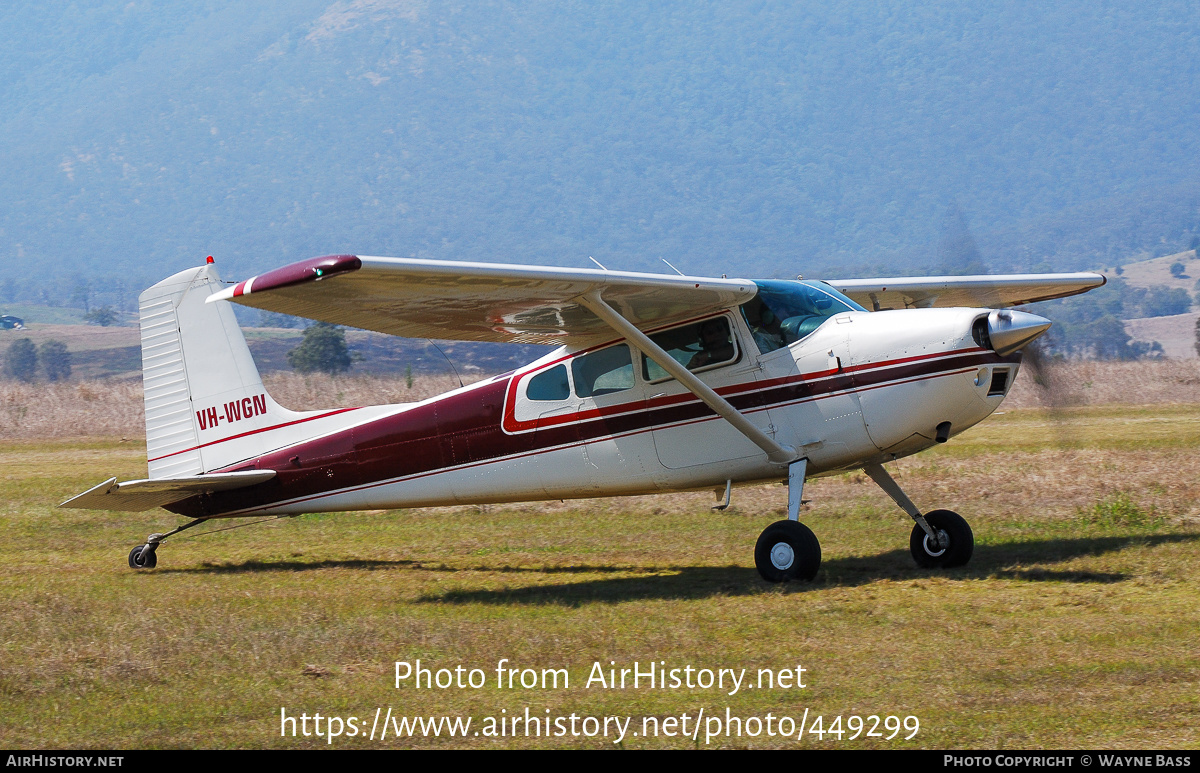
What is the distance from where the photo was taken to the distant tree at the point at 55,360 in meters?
144

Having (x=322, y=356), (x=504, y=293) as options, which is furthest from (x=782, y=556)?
(x=322, y=356)

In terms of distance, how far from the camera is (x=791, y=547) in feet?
31.2

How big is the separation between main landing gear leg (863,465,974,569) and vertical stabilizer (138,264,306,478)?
21.8 ft

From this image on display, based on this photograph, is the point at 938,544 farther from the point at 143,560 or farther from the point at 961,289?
the point at 143,560

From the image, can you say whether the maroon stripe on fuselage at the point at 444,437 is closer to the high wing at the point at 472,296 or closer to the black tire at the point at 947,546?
the high wing at the point at 472,296

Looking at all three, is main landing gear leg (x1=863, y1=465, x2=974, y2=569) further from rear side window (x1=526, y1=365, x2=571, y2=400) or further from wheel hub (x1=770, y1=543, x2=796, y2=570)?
rear side window (x1=526, y1=365, x2=571, y2=400)

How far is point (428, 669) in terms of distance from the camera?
716cm

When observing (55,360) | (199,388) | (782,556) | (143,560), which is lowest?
(782,556)

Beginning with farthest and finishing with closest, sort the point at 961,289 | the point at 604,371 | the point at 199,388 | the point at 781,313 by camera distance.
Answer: the point at 199,388 → the point at 961,289 → the point at 604,371 → the point at 781,313

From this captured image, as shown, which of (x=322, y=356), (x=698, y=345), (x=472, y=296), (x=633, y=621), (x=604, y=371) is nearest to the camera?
(x=633, y=621)

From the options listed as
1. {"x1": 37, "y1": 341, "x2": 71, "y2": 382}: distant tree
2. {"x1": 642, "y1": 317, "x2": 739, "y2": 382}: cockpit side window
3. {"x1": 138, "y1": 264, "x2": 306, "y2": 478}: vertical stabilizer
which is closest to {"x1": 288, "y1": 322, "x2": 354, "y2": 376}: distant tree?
{"x1": 37, "y1": 341, "x2": 71, "y2": 382}: distant tree

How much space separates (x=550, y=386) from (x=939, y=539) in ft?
12.8
